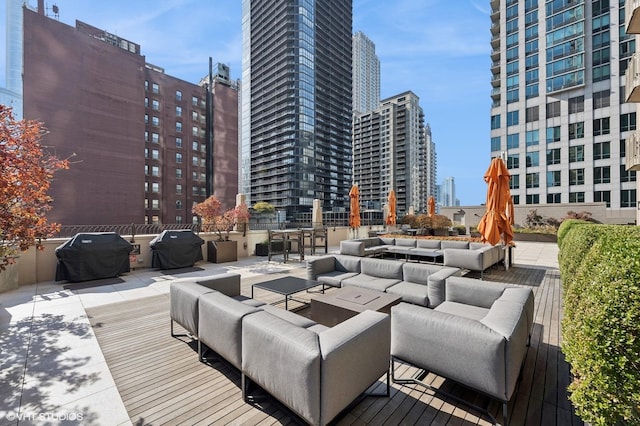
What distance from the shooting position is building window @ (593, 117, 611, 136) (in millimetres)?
25562

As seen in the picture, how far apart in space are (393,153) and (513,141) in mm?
50583

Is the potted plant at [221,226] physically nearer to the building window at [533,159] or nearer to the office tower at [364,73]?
the building window at [533,159]

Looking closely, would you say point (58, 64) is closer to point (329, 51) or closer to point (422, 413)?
point (422, 413)

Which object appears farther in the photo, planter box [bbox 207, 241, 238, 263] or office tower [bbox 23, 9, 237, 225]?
office tower [bbox 23, 9, 237, 225]

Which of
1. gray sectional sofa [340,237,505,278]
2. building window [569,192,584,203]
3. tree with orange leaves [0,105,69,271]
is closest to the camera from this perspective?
tree with orange leaves [0,105,69,271]

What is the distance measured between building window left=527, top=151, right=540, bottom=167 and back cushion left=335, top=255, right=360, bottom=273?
110 feet

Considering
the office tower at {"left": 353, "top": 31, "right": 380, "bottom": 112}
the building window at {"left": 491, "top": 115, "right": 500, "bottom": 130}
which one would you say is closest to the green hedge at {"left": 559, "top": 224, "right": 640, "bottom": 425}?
the building window at {"left": 491, "top": 115, "right": 500, "bottom": 130}

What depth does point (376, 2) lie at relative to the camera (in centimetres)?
1481

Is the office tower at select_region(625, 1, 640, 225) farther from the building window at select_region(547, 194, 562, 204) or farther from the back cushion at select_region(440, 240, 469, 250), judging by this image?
the building window at select_region(547, 194, 562, 204)

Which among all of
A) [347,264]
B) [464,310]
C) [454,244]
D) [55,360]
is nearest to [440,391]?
[464,310]

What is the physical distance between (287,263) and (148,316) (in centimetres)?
499

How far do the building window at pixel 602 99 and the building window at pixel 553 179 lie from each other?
6.77 m

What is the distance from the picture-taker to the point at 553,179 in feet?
92.4

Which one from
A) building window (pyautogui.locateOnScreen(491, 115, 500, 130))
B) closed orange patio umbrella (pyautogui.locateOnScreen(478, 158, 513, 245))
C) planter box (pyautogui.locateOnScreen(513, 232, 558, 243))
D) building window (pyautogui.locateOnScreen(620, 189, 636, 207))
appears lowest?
planter box (pyautogui.locateOnScreen(513, 232, 558, 243))
